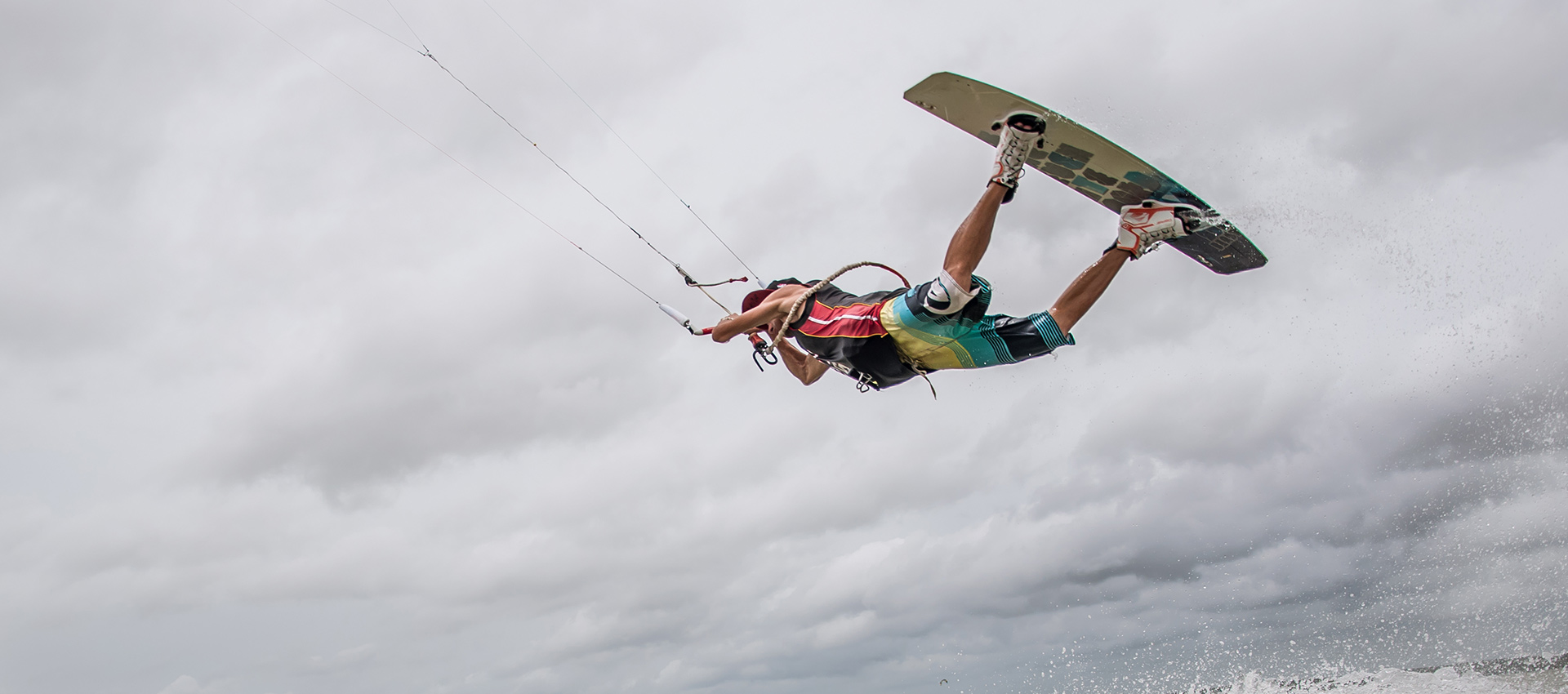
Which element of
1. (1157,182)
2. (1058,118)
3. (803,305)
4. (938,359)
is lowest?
(938,359)

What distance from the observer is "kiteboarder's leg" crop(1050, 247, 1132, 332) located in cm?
701

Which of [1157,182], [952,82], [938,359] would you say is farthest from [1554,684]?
[952,82]

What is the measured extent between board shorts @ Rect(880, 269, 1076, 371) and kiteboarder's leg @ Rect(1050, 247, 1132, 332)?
10 centimetres

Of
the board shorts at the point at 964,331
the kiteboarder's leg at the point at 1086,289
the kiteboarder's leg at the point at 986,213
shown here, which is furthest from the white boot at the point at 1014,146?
the kiteboarder's leg at the point at 1086,289

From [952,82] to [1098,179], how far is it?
1883mm

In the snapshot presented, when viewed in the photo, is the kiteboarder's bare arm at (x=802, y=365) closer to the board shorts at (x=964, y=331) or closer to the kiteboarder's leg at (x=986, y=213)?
the board shorts at (x=964, y=331)

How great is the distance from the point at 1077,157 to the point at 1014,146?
1.54 meters

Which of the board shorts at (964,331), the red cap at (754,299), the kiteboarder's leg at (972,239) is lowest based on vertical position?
the board shorts at (964,331)

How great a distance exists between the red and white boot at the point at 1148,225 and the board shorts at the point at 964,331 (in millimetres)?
1010

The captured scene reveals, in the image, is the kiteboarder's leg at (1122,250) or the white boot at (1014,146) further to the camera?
the kiteboarder's leg at (1122,250)

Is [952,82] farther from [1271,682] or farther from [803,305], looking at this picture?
[1271,682]

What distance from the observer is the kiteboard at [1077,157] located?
7.35 meters

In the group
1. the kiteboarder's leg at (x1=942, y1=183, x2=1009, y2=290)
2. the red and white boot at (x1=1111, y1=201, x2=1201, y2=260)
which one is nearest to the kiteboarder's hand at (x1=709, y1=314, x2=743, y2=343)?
the kiteboarder's leg at (x1=942, y1=183, x2=1009, y2=290)

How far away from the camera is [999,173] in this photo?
21.3 feet
